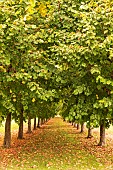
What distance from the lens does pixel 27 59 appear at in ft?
40.3

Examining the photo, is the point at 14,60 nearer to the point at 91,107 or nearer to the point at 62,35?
the point at 62,35

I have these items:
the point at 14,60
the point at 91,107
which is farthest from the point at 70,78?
the point at 14,60

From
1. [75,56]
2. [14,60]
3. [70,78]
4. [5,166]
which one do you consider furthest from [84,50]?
[5,166]

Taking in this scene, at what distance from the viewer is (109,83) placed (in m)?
10.1

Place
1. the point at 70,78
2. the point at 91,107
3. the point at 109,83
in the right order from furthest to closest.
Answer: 1. the point at 70,78
2. the point at 91,107
3. the point at 109,83

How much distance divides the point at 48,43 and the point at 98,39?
3996 mm

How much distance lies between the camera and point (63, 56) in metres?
11.2

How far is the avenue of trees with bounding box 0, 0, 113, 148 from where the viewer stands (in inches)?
416

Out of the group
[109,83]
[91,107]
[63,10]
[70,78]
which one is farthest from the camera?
[63,10]

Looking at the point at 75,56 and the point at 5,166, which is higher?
the point at 75,56

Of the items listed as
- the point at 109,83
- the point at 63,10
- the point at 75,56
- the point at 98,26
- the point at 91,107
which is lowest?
the point at 91,107

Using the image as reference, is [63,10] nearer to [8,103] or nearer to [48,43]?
[48,43]

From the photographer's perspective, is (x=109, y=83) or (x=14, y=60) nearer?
(x=109, y=83)

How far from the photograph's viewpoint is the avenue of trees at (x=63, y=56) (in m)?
10.6
